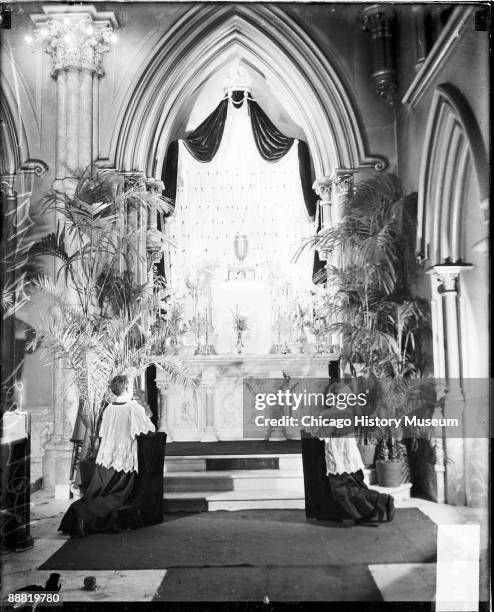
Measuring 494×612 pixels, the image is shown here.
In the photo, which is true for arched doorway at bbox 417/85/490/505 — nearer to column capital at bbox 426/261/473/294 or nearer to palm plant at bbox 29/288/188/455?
column capital at bbox 426/261/473/294

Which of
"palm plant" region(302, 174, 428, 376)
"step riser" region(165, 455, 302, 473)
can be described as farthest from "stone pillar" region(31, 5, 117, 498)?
"palm plant" region(302, 174, 428, 376)

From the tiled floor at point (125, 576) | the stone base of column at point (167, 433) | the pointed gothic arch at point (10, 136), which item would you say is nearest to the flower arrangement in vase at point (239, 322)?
the stone base of column at point (167, 433)

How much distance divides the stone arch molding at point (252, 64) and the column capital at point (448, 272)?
0.71 m

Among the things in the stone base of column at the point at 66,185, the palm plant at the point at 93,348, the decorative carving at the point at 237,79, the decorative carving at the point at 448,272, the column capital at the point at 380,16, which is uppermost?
the column capital at the point at 380,16

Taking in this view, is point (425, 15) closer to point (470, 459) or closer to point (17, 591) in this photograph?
point (470, 459)

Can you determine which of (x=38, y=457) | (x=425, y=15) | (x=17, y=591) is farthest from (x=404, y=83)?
(x=17, y=591)

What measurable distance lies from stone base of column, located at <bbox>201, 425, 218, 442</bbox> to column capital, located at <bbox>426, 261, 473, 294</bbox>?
161 cm

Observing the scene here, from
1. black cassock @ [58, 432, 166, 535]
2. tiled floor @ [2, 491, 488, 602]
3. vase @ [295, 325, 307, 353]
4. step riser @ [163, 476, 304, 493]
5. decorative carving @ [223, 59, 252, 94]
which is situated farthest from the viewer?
decorative carving @ [223, 59, 252, 94]

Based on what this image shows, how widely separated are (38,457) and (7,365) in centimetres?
57

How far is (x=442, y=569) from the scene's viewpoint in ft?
11.5

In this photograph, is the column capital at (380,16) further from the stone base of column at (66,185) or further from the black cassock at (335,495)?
the black cassock at (335,495)

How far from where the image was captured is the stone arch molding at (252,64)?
3.84 meters

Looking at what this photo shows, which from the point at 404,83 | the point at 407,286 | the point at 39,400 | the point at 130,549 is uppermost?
the point at 404,83

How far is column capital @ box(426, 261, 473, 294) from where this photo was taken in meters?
3.68
